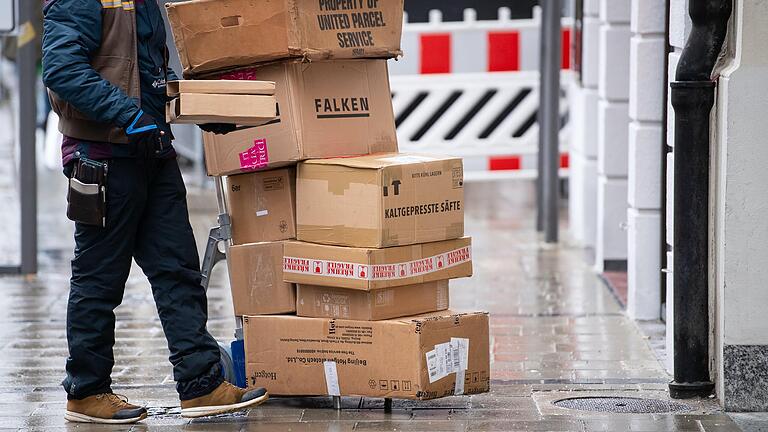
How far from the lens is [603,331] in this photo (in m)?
7.89

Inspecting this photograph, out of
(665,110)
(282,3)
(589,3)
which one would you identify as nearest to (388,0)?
(282,3)

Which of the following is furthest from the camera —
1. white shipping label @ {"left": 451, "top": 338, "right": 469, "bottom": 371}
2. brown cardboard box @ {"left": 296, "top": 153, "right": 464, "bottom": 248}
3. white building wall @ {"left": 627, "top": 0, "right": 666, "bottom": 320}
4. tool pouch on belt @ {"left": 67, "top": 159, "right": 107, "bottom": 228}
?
white building wall @ {"left": 627, "top": 0, "right": 666, "bottom": 320}

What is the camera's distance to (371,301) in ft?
19.0

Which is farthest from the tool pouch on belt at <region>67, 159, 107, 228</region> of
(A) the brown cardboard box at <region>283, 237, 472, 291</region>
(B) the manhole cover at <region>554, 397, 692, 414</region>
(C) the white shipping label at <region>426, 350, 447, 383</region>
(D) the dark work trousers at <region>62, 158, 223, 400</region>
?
(B) the manhole cover at <region>554, 397, 692, 414</region>

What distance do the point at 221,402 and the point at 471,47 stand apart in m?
7.52

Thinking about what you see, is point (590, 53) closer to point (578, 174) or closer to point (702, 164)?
point (578, 174)

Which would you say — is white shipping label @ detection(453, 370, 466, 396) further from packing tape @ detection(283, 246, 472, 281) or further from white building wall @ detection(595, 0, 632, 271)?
white building wall @ detection(595, 0, 632, 271)

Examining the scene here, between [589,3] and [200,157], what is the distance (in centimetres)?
575

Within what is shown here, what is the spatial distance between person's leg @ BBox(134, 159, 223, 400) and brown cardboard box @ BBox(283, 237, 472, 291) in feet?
1.33

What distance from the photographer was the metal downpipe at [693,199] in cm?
601

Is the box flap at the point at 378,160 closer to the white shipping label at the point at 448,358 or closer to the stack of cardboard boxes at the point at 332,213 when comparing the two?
the stack of cardboard boxes at the point at 332,213

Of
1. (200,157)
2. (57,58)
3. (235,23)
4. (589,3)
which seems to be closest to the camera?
(57,58)

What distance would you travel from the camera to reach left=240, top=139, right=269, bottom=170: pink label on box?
5934mm

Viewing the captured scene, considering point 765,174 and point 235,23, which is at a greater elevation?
point 235,23
